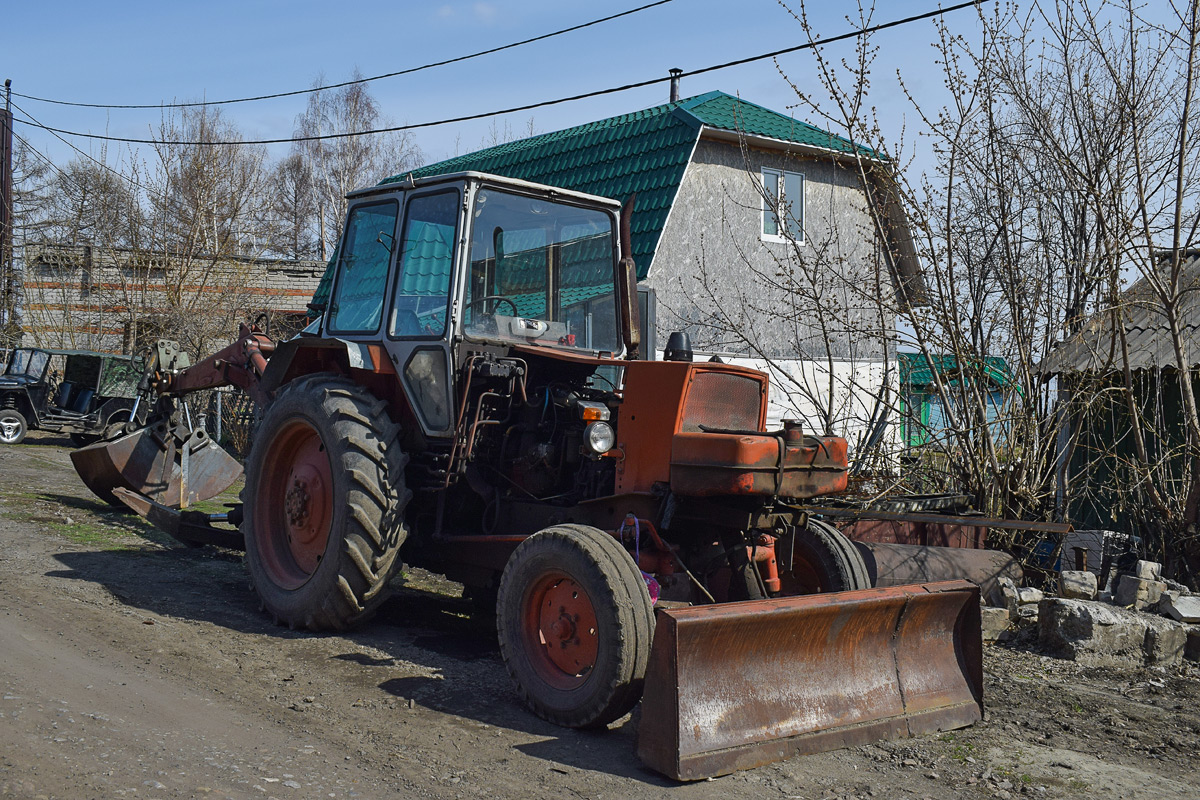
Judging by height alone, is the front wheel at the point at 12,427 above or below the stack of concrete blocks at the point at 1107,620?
above

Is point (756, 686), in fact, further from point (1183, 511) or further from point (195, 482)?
point (195, 482)

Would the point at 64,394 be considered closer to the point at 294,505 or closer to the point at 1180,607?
the point at 294,505

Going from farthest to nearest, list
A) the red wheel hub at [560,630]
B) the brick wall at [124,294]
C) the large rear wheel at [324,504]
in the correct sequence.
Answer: the brick wall at [124,294] → the large rear wheel at [324,504] → the red wheel hub at [560,630]

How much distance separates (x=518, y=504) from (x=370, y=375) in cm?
121

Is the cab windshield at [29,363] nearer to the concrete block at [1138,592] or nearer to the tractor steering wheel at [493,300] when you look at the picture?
the tractor steering wheel at [493,300]

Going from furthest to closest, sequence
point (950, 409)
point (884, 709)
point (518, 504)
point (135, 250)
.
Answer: point (135, 250)
point (950, 409)
point (518, 504)
point (884, 709)

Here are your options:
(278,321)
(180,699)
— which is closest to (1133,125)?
(180,699)

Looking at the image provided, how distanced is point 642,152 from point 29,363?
12.2m

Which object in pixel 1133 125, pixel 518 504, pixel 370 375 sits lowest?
pixel 518 504

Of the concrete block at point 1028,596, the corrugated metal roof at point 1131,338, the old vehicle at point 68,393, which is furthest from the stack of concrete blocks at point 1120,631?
the old vehicle at point 68,393

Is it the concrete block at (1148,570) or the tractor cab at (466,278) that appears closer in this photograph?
the tractor cab at (466,278)

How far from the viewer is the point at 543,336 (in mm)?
5977

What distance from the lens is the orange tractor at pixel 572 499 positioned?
13.9ft

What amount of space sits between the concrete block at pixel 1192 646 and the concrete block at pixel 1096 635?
298mm
